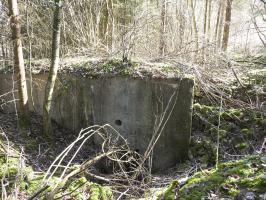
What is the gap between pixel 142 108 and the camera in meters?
6.04

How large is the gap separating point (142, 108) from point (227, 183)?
4.16 m

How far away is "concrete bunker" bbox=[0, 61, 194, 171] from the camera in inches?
228

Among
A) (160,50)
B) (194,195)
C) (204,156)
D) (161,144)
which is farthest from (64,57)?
(194,195)

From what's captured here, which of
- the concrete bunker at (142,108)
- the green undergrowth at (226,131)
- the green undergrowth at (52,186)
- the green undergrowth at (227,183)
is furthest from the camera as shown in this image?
the concrete bunker at (142,108)

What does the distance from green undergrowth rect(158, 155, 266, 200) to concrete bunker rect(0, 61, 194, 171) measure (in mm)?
3186

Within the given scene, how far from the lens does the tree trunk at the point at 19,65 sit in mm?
5867

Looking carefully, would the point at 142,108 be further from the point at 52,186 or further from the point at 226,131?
the point at 52,186

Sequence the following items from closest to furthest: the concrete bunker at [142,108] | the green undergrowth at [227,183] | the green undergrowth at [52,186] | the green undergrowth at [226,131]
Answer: the green undergrowth at [227,183] < the green undergrowth at [52,186] < the green undergrowth at [226,131] < the concrete bunker at [142,108]

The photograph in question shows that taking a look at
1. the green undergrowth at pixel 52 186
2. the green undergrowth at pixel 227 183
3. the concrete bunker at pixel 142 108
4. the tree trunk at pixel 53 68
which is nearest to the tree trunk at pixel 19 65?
the tree trunk at pixel 53 68

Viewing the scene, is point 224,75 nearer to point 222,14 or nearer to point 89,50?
point 89,50

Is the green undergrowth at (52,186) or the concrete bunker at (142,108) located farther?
the concrete bunker at (142,108)

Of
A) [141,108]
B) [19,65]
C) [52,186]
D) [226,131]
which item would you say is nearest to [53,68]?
[19,65]

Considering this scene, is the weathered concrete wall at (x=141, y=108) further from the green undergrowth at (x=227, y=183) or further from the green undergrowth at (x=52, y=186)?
the green undergrowth at (x=227, y=183)

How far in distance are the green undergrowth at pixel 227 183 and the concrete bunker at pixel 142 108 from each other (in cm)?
319
